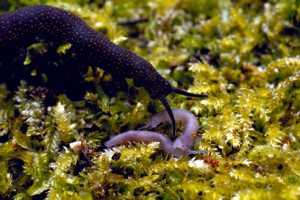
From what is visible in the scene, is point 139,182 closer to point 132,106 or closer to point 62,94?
point 132,106

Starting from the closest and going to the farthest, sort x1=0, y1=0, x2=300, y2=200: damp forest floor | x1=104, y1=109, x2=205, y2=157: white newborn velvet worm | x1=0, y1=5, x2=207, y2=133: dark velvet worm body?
x1=0, y1=0, x2=300, y2=200: damp forest floor
x1=104, y1=109, x2=205, y2=157: white newborn velvet worm
x1=0, y1=5, x2=207, y2=133: dark velvet worm body

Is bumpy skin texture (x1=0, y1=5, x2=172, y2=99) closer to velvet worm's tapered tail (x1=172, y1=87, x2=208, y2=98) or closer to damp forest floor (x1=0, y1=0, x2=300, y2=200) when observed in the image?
velvet worm's tapered tail (x1=172, y1=87, x2=208, y2=98)

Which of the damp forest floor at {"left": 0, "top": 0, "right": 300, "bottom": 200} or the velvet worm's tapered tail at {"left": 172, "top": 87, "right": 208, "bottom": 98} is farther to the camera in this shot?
the velvet worm's tapered tail at {"left": 172, "top": 87, "right": 208, "bottom": 98}

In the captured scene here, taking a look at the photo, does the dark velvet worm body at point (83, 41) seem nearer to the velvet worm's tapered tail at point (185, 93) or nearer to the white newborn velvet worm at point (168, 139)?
the velvet worm's tapered tail at point (185, 93)

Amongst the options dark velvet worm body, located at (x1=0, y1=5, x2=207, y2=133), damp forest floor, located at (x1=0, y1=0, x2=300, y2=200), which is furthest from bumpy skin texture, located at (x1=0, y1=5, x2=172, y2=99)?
damp forest floor, located at (x1=0, y1=0, x2=300, y2=200)

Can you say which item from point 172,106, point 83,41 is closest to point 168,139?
point 172,106

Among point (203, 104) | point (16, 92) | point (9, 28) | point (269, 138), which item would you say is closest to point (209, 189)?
point (269, 138)

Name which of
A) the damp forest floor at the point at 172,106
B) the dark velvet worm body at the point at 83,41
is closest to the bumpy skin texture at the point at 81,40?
the dark velvet worm body at the point at 83,41
